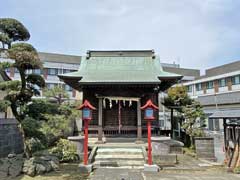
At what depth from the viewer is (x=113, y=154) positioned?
10695 mm

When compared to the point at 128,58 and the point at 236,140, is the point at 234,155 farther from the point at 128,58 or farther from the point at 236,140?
the point at 128,58

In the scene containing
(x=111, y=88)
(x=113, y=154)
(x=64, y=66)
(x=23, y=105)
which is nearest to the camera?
(x=23, y=105)

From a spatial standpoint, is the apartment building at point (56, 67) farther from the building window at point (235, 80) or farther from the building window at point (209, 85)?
the building window at point (235, 80)

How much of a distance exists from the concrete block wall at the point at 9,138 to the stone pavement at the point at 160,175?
16.6ft

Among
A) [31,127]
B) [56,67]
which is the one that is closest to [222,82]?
[56,67]

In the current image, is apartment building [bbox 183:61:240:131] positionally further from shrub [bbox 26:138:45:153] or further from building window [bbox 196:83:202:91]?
shrub [bbox 26:138:45:153]

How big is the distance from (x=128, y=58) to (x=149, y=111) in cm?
747

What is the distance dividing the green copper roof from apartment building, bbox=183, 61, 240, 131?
1017 cm

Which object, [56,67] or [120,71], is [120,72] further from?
[56,67]

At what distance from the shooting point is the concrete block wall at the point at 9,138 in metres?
10.8

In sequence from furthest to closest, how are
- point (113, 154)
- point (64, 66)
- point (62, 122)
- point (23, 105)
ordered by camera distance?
point (64, 66) → point (62, 122) → point (113, 154) → point (23, 105)

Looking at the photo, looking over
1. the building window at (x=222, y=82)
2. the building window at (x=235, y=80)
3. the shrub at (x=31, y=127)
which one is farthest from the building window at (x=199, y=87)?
the shrub at (x=31, y=127)

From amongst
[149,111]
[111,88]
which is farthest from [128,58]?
[149,111]

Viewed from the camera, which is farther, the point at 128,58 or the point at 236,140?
the point at 128,58
